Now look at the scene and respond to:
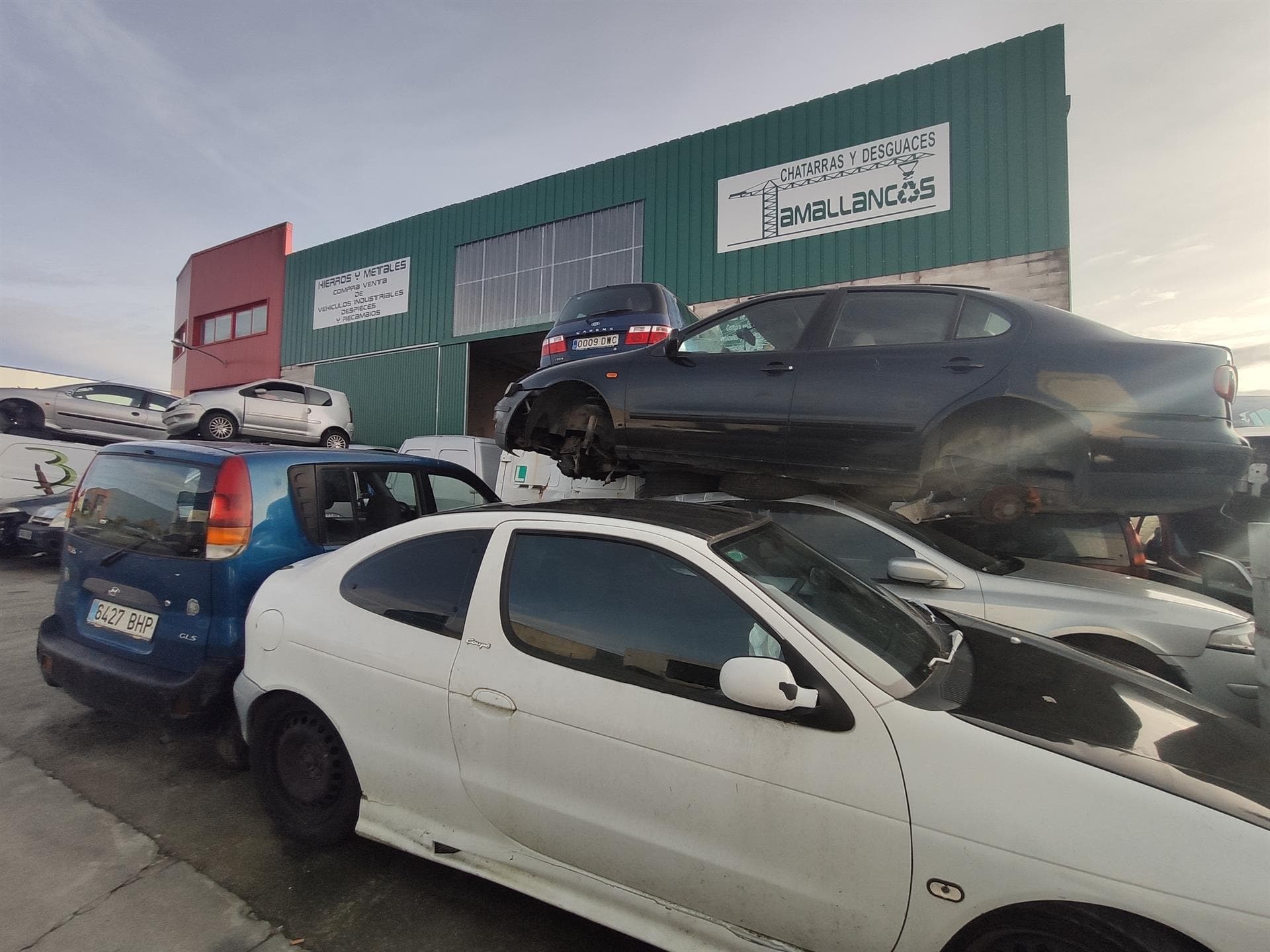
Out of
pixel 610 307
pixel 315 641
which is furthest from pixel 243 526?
pixel 610 307

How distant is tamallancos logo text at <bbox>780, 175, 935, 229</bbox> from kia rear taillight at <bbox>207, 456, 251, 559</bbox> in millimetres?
9814

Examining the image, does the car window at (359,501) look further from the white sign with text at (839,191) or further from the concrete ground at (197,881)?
the white sign with text at (839,191)

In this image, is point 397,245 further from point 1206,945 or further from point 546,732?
point 1206,945

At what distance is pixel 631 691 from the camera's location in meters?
1.88

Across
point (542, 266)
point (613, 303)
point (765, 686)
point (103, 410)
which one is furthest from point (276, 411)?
point (765, 686)

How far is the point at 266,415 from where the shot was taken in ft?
36.6

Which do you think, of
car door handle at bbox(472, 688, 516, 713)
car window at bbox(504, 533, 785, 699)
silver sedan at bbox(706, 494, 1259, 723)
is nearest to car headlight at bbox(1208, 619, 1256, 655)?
silver sedan at bbox(706, 494, 1259, 723)

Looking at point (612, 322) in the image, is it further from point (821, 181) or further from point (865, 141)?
point (865, 141)

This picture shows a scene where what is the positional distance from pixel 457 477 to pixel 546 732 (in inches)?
109

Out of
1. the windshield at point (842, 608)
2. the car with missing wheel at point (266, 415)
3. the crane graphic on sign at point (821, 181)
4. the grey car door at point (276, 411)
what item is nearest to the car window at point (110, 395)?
the car with missing wheel at point (266, 415)

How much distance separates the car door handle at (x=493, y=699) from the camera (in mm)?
2008

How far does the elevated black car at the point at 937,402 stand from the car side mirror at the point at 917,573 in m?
0.40

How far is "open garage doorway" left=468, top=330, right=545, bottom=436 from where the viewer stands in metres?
15.1

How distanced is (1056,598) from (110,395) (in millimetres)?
13941
